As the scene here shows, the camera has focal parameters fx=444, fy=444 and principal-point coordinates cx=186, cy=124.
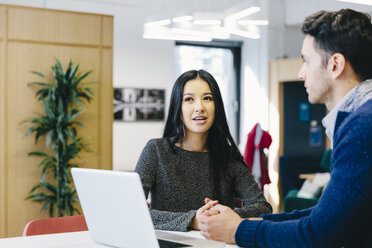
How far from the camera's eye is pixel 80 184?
1670mm

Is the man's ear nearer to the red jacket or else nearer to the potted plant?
the potted plant

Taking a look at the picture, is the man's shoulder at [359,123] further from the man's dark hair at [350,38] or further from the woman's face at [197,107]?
the woman's face at [197,107]

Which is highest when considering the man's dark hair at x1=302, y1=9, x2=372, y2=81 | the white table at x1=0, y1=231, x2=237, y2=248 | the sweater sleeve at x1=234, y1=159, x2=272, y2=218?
the man's dark hair at x1=302, y1=9, x2=372, y2=81

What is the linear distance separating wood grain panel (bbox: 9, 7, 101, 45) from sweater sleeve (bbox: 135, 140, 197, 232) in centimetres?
341

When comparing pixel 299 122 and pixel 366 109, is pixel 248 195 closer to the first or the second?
pixel 366 109

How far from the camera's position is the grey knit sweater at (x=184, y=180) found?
225cm

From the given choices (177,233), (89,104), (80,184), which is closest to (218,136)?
(177,233)

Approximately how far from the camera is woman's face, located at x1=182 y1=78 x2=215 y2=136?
2.30m

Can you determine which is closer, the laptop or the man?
the man

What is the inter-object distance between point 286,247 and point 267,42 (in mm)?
6765

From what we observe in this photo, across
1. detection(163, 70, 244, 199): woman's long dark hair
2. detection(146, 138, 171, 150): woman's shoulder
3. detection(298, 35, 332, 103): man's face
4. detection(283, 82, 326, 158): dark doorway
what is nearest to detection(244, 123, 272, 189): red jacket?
detection(283, 82, 326, 158): dark doorway

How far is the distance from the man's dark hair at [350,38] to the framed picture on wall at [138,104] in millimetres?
5930

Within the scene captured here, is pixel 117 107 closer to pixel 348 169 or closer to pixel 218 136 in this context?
pixel 218 136

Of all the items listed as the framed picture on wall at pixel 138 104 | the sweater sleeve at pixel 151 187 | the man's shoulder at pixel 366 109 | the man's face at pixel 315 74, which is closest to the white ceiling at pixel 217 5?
the framed picture on wall at pixel 138 104
